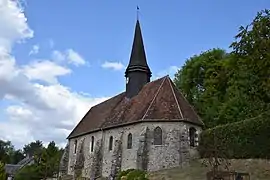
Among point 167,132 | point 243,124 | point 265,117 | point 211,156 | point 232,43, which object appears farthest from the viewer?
point 167,132

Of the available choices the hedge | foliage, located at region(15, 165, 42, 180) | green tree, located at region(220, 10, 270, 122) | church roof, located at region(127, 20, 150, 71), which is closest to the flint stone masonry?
the hedge

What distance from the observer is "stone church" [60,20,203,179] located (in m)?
30.3

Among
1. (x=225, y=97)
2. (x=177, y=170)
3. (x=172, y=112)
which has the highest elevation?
(x=225, y=97)

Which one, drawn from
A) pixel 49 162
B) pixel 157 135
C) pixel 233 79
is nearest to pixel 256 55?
pixel 157 135

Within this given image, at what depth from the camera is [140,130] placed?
31078mm

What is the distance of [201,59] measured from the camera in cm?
4141

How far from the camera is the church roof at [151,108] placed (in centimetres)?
3109

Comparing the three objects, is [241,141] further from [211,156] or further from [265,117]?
[211,156]

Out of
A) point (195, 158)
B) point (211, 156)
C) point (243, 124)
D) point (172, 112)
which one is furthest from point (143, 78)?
point (211, 156)

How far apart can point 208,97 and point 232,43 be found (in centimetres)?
2174

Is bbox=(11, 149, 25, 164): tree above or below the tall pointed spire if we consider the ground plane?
Result: below

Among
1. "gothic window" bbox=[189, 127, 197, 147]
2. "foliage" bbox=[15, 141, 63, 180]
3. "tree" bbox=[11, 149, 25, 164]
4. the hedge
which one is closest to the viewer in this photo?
the hedge

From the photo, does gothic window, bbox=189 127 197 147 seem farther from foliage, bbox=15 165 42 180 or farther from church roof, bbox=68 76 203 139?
foliage, bbox=15 165 42 180

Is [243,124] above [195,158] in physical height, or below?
above
